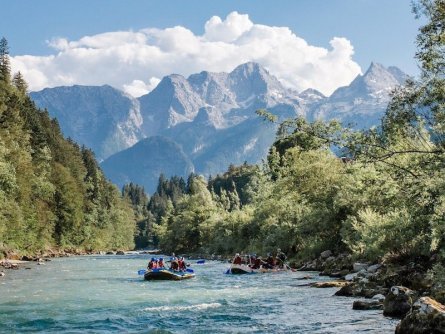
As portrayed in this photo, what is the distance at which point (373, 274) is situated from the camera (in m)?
27.3

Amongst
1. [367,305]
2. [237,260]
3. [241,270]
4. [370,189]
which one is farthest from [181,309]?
[237,260]

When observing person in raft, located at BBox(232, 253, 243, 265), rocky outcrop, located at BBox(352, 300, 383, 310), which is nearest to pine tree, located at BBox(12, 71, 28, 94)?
person in raft, located at BBox(232, 253, 243, 265)

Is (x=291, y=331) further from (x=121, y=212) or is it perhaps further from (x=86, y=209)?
(x=121, y=212)

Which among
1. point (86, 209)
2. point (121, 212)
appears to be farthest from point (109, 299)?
point (121, 212)

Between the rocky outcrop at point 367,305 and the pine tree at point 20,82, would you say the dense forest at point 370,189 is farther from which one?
the pine tree at point 20,82

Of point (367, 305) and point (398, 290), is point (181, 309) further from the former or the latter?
point (398, 290)

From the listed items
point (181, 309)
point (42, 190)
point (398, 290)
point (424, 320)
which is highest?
point (42, 190)

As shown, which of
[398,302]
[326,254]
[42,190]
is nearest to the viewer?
[398,302]

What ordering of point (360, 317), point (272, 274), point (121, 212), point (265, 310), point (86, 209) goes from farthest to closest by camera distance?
point (121, 212), point (86, 209), point (272, 274), point (265, 310), point (360, 317)

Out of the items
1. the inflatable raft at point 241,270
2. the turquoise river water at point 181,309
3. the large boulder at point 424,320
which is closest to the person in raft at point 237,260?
the inflatable raft at point 241,270

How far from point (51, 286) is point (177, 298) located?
10271 mm

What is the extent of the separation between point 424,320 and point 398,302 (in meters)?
4.54

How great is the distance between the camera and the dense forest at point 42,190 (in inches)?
2397

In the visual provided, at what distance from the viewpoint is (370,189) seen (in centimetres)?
3606
